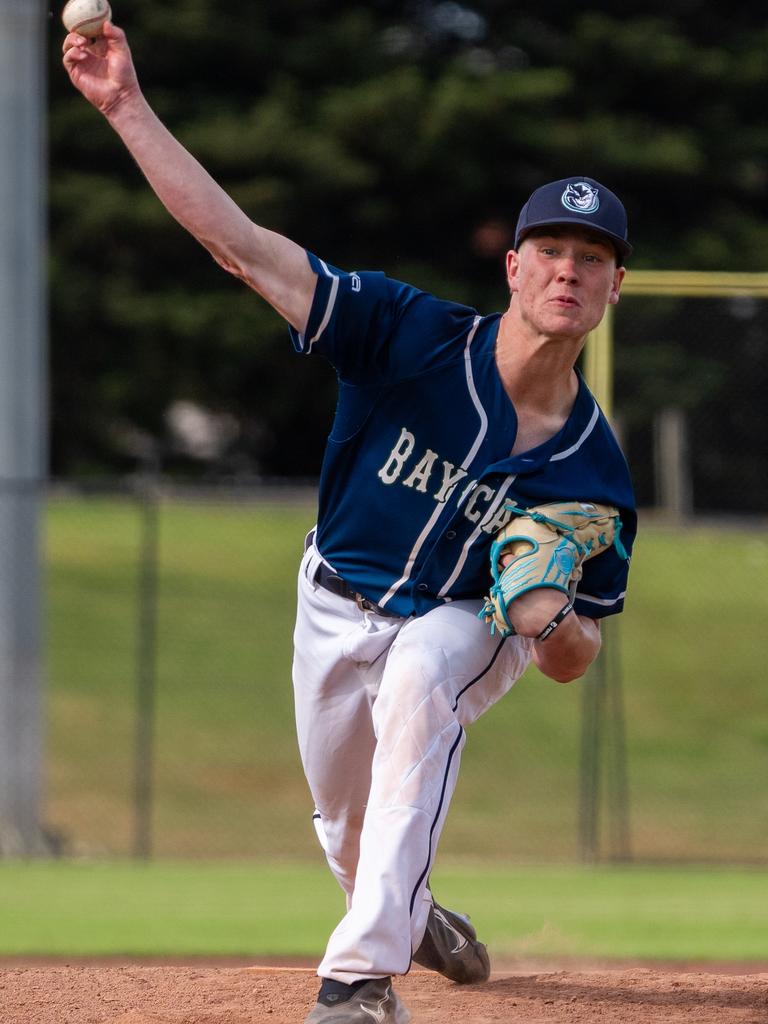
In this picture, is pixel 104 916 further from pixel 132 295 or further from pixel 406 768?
pixel 132 295

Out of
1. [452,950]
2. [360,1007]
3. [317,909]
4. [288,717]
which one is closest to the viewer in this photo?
[360,1007]

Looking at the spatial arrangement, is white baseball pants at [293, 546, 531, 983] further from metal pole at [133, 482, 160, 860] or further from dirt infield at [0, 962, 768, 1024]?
metal pole at [133, 482, 160, 860]

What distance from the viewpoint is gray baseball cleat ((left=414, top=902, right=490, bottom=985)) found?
15.3ft

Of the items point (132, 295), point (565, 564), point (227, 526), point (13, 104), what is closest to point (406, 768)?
point (565, 564)

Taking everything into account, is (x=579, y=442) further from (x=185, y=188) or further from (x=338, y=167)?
(x=338, y=167)

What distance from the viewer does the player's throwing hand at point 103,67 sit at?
12.9 ft

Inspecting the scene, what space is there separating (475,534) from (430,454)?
23cm

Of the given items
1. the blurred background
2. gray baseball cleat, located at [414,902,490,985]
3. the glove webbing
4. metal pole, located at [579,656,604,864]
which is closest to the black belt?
the glove webbing

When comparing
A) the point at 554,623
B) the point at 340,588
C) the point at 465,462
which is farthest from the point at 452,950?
the point at 465,462

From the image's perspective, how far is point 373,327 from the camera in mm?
4078

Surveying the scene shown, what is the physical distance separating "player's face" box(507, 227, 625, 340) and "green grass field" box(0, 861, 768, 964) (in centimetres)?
322

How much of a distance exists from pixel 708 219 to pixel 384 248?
14.7ft

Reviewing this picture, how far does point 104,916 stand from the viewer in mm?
7684

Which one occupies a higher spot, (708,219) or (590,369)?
(708,219)
